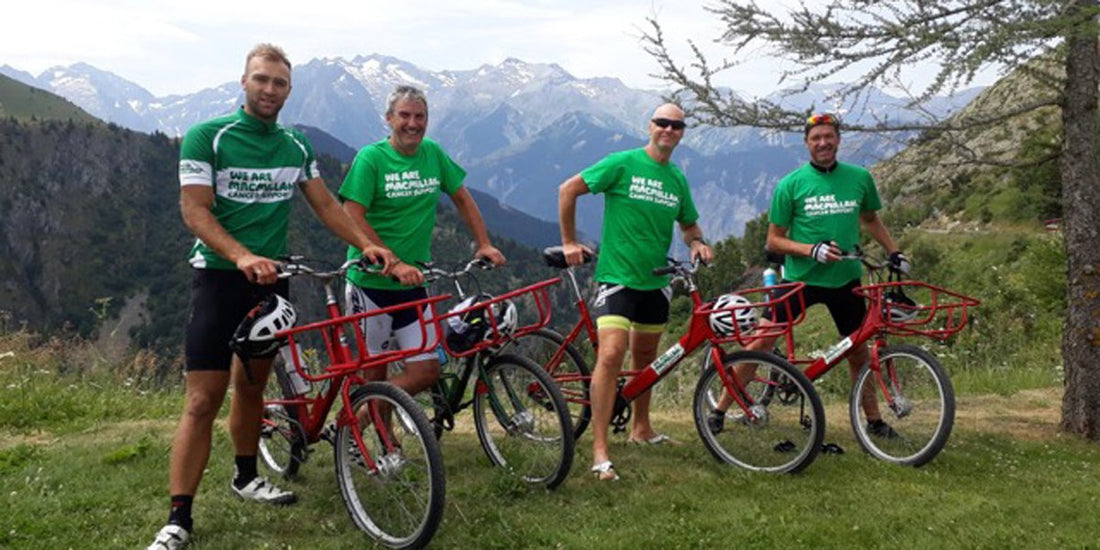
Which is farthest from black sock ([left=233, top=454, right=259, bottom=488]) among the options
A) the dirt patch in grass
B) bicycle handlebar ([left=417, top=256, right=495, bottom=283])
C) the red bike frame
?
the dirt patch in grass

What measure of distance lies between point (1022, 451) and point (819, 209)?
266cm

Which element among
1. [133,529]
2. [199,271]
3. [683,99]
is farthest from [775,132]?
[133,529]

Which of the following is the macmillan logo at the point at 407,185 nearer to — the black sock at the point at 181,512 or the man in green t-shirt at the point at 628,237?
the man in green t-shirt at the point at 628,237

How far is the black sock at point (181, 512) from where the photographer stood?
16.1 ft

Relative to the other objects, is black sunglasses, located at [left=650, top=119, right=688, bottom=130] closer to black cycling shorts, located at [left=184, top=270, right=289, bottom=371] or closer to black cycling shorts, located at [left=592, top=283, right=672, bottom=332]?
black cycling shorts, located at [left=592, top=283, right=672, bottom=332]

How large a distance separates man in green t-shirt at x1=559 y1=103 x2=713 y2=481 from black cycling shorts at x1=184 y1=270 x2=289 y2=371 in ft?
7.80

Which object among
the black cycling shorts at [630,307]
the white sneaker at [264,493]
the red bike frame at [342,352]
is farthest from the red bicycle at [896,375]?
the white sneaker at [264,493]

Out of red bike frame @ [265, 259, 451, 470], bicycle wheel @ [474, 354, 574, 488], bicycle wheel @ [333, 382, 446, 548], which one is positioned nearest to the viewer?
bicycle wheel @ [333, 382, 446, 548]

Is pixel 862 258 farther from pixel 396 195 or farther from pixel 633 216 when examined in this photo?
pixel 396 195

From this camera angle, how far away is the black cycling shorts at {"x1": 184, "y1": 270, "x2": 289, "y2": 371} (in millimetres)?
4887

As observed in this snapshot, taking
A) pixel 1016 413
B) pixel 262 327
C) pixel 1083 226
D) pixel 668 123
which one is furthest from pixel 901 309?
pixel 262 327

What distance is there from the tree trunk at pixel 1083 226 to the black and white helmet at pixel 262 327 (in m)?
6.68

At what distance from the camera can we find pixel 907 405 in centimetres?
650

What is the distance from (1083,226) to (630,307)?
13.9 feet
